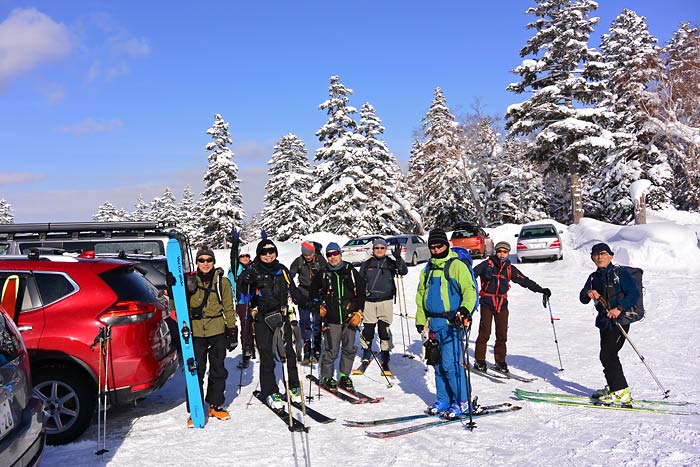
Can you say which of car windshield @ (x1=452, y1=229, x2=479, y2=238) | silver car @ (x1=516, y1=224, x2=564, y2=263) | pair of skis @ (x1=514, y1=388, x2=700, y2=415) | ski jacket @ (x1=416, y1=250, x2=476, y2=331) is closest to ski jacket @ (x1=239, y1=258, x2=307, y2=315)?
ski jacket @ (x1=416, y1=250, x2=476, y2=331)

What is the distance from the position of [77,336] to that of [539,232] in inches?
842

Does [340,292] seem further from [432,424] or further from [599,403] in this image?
[599,403]

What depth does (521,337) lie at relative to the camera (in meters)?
11.4

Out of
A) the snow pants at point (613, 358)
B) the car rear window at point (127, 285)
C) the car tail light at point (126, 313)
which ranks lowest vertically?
the snow pants at point (613, 358)

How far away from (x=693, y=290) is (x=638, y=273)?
10.3m

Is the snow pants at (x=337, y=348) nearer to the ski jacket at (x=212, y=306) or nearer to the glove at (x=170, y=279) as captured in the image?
the ski jacket at (x=212, y=306)

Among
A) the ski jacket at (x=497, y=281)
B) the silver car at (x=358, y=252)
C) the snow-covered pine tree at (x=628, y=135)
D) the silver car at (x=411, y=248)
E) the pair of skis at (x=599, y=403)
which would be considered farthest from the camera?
the snow-covered pine tree at (x=628, y=135)

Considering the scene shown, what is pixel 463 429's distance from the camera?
5633mm

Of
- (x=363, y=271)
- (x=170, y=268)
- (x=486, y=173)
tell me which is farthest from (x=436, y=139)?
(x=170, y=268)

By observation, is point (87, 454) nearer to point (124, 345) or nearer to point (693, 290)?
point (124, 345)

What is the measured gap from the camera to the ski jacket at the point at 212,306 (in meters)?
6.33

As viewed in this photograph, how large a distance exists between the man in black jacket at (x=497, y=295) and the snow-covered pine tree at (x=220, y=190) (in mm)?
38513

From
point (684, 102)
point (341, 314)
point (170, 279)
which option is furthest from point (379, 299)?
point (684, 102)

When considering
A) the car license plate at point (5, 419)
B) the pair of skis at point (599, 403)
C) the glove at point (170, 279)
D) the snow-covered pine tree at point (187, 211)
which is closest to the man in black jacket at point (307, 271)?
the glove at point (170, 279)
